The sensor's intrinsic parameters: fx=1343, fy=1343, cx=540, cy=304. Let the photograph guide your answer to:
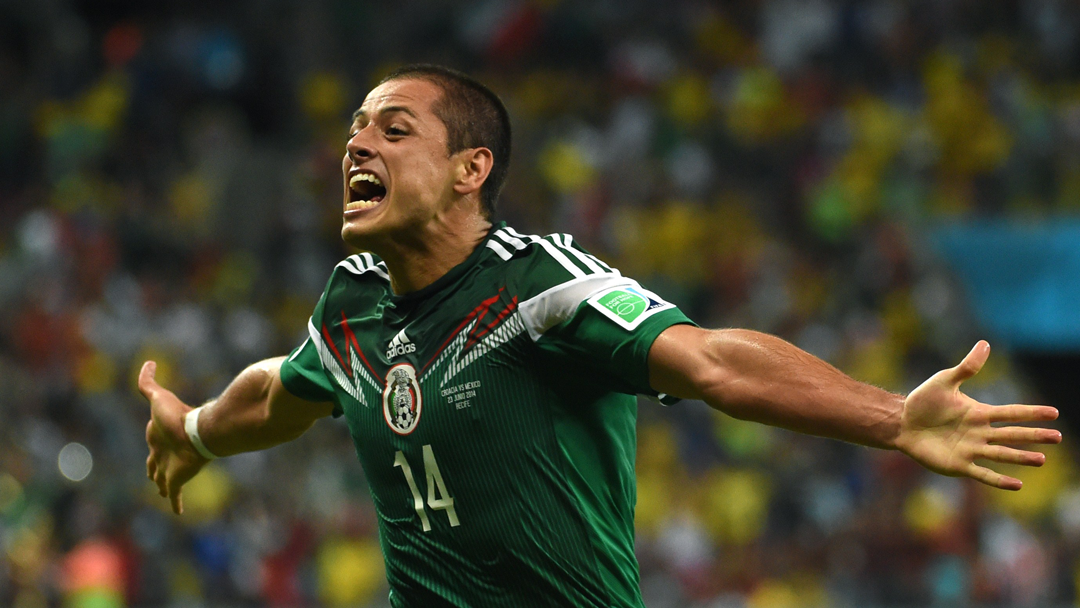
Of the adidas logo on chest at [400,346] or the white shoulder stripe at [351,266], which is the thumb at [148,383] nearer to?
the white shoulder stripe at [351,266]

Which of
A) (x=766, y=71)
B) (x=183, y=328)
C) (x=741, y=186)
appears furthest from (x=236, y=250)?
(x=766, y=71)

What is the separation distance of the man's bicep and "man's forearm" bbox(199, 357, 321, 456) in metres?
1.44

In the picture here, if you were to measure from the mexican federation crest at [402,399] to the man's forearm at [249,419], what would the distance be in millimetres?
720

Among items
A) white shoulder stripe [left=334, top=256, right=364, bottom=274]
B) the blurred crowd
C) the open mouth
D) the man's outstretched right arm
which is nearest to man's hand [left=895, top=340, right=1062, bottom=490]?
the open mouth

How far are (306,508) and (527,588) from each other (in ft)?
25.4

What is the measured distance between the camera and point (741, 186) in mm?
13328

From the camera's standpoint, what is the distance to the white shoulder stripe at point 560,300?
3.27 m

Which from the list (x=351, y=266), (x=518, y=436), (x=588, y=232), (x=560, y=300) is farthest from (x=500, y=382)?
(x=588, y=232)

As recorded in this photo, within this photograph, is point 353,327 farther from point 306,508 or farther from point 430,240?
point 306,508

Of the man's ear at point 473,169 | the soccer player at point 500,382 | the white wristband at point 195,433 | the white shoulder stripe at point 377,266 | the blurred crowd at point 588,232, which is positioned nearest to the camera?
the soccer player at point 500,382

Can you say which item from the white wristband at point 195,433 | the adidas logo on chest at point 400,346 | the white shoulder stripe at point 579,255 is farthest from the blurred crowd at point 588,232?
the white shoulder stripe at point 579,255

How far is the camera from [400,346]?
3.55m

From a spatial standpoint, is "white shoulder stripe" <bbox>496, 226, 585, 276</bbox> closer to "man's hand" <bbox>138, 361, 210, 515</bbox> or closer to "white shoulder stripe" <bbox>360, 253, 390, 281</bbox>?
"white shoulder stripe" <bbox>360, 253, 390, 281</bbox>

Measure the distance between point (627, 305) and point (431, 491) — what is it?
714mm
